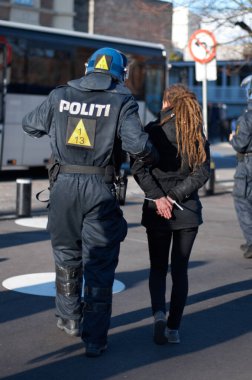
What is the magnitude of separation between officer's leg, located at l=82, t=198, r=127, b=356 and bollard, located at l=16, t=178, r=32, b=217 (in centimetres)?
671

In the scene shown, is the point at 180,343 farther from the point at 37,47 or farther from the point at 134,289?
the point at 37,47

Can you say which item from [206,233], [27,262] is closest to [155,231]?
[27,262]

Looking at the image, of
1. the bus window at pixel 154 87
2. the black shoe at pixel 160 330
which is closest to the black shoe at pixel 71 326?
the black shoe at pixel 160 330

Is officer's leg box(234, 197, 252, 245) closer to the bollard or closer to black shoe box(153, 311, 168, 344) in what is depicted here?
the bollard

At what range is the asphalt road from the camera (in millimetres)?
5551

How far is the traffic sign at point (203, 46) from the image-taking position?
1702 centimetres

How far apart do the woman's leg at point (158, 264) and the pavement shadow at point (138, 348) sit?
324 millimetres

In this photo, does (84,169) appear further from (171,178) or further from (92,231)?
(171,178)

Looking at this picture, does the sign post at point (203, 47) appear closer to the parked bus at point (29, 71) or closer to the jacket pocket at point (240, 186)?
the parked bus at point (29, 71)

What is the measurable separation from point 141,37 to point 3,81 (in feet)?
82.3

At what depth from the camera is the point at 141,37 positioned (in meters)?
42.1

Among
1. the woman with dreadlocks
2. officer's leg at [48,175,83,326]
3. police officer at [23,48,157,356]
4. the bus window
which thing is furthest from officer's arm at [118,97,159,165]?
the bus window

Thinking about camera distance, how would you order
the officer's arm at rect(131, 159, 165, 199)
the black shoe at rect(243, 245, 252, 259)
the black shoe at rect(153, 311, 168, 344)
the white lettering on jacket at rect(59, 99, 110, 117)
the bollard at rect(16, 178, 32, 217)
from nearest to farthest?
the white lettering on jacket at rect(59, 99, 110, 117)
the officer's arm at rect(131, 159, 165, 199)
the black shoe at rect(153, 311, 168, 344)
the black shoe at rect(243, 245, 252, 259)
the bollard at rect(16, 178, 32, 217)

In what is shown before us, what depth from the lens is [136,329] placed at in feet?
21.4
